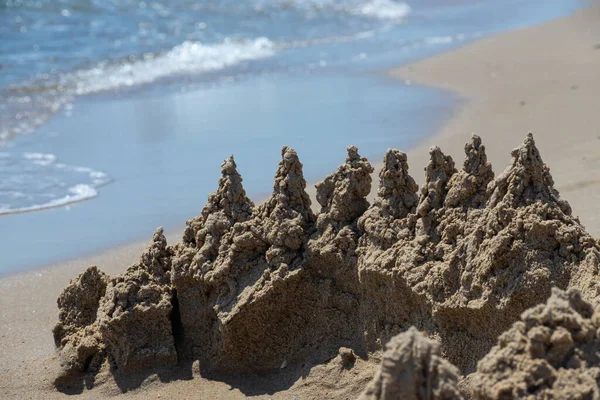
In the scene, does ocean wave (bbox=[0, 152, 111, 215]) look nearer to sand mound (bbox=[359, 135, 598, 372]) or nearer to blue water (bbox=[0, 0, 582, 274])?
blue water (bbox=[0, 0, 582, 274])

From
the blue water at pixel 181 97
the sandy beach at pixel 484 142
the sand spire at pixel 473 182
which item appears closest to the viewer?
the sand spire at pixel 473 182

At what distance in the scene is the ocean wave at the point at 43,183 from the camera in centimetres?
917

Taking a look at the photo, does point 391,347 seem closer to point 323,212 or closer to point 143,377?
point 323,212

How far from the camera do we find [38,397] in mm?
5062

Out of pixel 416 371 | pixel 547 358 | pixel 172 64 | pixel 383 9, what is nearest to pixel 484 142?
pixel 547 358

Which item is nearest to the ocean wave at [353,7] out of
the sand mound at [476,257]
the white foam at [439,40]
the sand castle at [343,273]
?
the white foam at [439,40]

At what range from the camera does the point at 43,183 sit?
32.1 ft

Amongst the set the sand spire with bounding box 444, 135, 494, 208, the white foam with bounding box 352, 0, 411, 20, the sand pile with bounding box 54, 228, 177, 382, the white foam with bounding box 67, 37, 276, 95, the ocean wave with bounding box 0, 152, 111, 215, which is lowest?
the sand pile with bounding box 54, 228, 177, 382

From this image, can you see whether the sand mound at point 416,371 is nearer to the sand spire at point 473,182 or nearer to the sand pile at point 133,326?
the sand spire at point 473,182

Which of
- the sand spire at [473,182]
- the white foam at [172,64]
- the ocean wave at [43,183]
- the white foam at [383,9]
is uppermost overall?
the white foam at [383,9]

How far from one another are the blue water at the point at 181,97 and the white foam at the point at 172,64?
0.06 meters

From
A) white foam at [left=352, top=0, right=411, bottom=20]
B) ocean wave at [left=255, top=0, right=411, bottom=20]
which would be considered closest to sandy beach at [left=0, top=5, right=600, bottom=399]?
white foam at [left=352, top=0, right=411, bottom=20]

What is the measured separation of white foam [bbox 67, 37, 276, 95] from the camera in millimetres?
16594

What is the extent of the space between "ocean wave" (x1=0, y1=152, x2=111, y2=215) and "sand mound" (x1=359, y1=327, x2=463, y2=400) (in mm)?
6452
